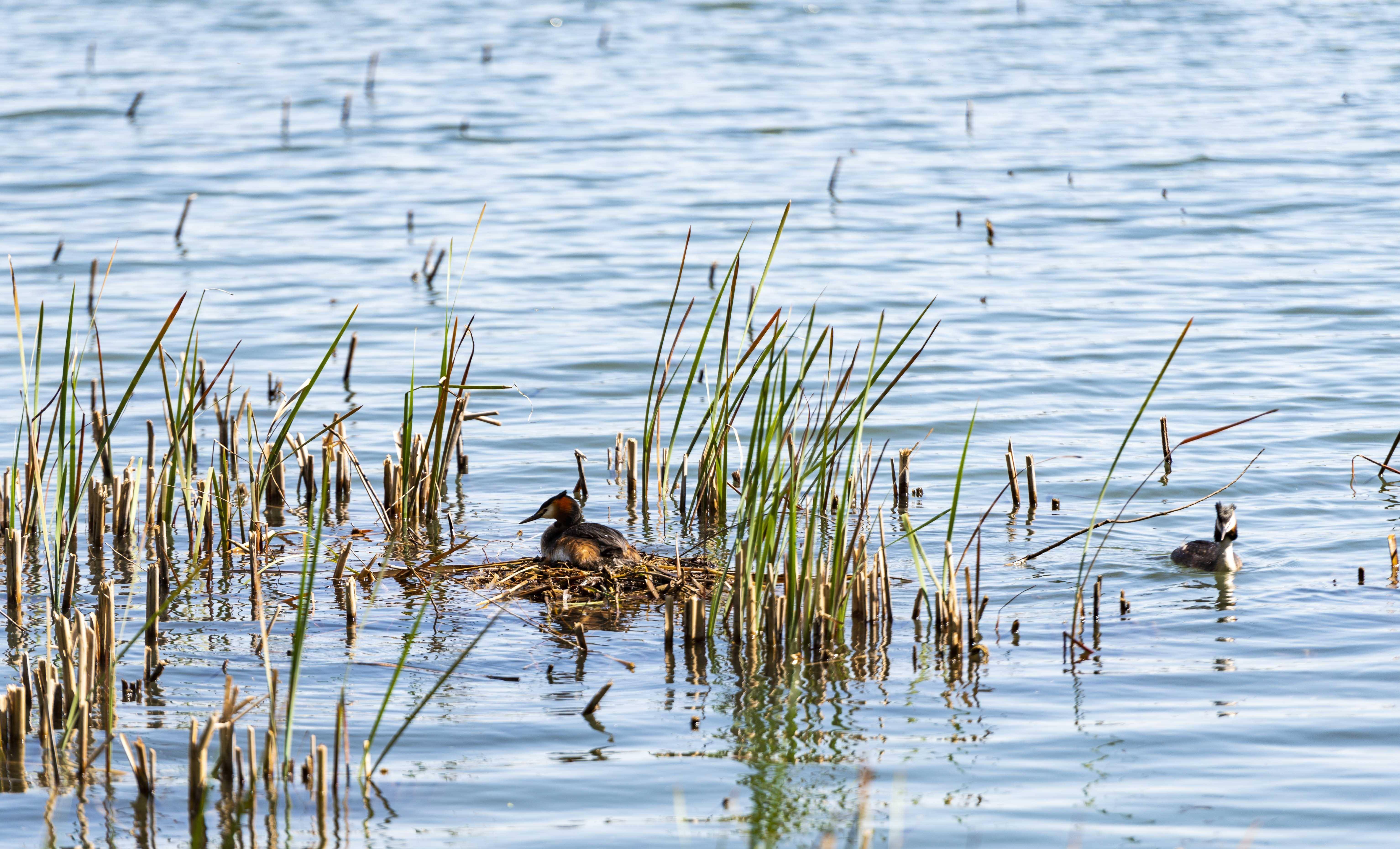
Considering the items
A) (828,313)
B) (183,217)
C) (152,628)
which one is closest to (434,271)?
(183,217)

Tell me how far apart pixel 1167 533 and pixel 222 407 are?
5.22 metres

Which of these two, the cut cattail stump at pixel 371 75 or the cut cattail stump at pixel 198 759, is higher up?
the cut cattail stump at pixel 371 75

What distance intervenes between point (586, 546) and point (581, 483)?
151 cm

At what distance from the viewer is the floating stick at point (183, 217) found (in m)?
12.9

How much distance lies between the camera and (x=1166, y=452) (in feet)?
25.3

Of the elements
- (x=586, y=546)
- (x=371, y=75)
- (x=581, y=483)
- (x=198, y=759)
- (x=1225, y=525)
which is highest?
(x=371, y=75)

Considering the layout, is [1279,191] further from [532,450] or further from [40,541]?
[40,541]

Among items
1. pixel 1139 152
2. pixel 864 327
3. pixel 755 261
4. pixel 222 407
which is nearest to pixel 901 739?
pixel 222 407

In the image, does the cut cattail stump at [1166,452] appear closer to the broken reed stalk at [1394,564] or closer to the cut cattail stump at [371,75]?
the broken reed stalk at [1394,564]

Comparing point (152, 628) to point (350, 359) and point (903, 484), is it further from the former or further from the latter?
point (350, 359)

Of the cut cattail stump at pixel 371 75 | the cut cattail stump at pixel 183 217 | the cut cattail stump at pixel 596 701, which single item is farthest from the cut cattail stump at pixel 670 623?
the cut cattail stump at pixel 371 75

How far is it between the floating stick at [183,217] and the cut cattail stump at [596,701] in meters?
9.16

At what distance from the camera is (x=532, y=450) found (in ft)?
28.3

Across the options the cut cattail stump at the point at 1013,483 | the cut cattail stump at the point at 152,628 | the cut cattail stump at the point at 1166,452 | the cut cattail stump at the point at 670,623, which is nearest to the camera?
the cut cattail stump at the point at 152,628
